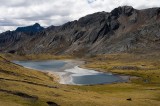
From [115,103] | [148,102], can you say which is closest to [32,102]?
[115,103]

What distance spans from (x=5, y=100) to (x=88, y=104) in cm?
1810

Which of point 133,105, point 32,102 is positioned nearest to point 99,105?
point 133,105

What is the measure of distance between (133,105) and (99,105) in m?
9.95

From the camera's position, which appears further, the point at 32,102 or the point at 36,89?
the point at 36,89

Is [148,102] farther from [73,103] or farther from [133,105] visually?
[73,103]

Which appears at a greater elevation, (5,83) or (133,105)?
(5,83)

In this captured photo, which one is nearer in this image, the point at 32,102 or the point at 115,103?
the point at 32,102

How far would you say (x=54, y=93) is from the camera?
71.9m

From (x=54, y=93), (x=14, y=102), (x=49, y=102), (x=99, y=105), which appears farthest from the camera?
(x=54, y=93)

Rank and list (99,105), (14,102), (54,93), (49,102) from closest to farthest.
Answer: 1. (14,102)
2. (49,102)
3. (99,105)
4. (54,93)

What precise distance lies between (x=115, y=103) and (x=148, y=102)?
9659mm

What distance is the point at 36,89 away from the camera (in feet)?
237

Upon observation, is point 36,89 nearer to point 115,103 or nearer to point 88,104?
point 88,104

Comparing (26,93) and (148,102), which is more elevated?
(26,93)
